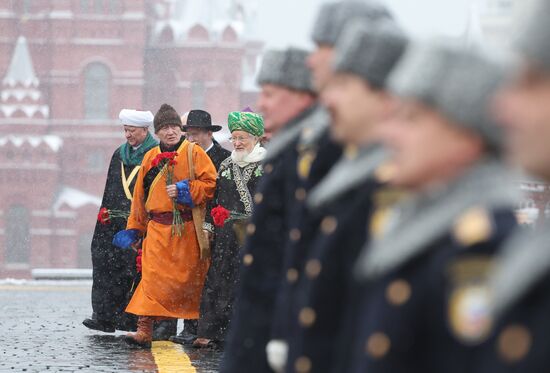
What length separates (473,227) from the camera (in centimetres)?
213

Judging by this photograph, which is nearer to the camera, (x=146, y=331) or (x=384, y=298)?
(x=384, y=298)

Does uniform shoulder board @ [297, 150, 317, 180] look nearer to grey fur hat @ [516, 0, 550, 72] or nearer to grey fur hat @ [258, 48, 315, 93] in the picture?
grey fur hat @ [258, 48, 315, 93]

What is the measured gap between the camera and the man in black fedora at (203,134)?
33.4 feet

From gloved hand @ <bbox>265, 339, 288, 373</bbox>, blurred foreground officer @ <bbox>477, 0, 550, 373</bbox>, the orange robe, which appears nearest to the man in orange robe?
the orange robe

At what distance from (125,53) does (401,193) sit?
60.2 meters

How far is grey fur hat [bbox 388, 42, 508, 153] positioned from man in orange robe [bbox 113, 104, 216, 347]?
7050mm

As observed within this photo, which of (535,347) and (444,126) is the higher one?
(444,126)

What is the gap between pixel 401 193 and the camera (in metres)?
2.51

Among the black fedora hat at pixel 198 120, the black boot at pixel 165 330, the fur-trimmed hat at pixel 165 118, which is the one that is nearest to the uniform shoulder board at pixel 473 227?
the fur-trimmed hat at pixel 165 118

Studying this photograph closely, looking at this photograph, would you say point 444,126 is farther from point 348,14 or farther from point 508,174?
point 348,14

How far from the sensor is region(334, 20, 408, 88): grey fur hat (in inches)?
119

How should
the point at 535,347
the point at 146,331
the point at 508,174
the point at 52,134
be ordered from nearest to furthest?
the point at 535,347 → the point at 508,174 → the point at 146,331 → the point at 52,134

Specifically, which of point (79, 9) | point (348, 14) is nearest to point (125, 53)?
point (79, 9)

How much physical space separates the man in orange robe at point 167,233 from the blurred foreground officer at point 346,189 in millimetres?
6298
